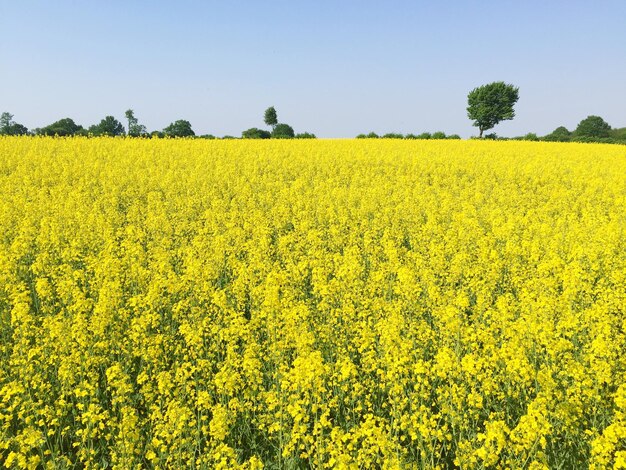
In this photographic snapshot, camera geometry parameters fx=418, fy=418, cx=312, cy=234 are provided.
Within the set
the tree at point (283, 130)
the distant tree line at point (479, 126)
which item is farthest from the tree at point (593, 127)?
the tree at point (283, 130)

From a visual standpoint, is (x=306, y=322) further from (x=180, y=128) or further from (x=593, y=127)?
(x=593, y=127)

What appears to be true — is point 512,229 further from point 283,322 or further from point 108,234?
point 108,234

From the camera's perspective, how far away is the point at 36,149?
21.4 metres

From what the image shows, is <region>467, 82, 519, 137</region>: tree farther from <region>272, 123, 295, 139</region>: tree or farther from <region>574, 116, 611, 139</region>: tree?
<region>272, 123, 295, 139</region>: tree

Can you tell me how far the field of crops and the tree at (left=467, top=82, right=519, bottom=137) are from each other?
60758mm

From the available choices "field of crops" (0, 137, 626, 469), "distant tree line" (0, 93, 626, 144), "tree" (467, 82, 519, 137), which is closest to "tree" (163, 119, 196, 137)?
"distant tree line" (0, 93, 626, 144)

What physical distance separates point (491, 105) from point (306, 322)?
258 ft

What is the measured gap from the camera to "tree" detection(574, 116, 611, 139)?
275 ft

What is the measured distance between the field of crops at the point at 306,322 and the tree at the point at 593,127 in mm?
80570

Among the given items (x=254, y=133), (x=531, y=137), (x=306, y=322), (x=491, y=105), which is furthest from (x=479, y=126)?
(x=306, y=322)

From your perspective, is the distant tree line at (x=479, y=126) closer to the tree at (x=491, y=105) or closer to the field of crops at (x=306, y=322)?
the tree at (x=491, y=105)

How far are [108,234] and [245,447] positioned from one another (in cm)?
633

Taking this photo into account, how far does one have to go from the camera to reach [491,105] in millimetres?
73438

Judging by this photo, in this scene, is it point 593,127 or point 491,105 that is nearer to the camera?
point 491,105
